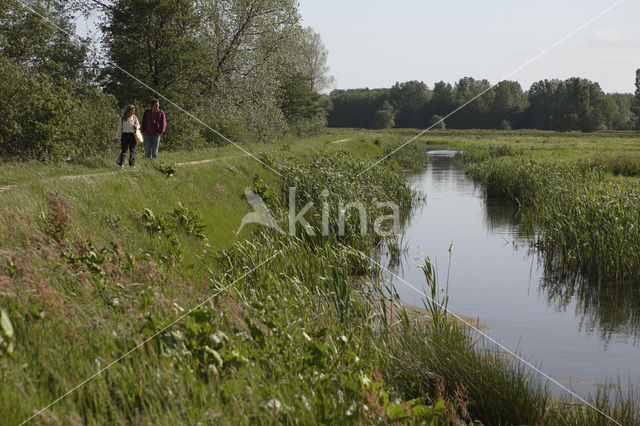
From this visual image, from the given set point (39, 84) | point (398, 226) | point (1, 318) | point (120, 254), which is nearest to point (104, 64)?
point (39, 84)

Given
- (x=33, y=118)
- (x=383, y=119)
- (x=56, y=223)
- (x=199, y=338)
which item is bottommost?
(x=199, y=338)

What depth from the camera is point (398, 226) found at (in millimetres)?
17328

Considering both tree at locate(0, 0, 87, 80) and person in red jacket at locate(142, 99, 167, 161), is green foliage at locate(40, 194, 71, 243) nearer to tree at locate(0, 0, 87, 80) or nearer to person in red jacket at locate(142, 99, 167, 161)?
person in red jacket at locate(142, 99, 167, 161)

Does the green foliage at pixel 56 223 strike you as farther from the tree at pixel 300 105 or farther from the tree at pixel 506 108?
the tree at pixel 506 108

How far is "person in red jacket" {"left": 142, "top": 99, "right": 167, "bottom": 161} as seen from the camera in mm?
15953

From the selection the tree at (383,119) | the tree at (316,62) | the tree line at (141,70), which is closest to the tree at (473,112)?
the tree at (383,119)

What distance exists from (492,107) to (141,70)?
104258 mm

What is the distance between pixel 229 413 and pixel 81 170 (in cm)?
1108

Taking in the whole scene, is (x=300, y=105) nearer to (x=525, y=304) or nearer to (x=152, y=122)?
(x=152, y=122)

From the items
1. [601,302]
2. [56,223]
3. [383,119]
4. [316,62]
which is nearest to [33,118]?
[56,223]

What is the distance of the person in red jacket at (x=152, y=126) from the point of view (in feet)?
52.3

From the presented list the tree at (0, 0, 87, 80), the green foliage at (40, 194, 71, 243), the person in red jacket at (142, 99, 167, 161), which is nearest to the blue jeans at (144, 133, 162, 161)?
the person in red jacket at (142, 99, 167, 161)

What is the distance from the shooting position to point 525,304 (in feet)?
35.4

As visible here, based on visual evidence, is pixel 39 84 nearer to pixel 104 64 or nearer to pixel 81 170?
pixel 81 170
